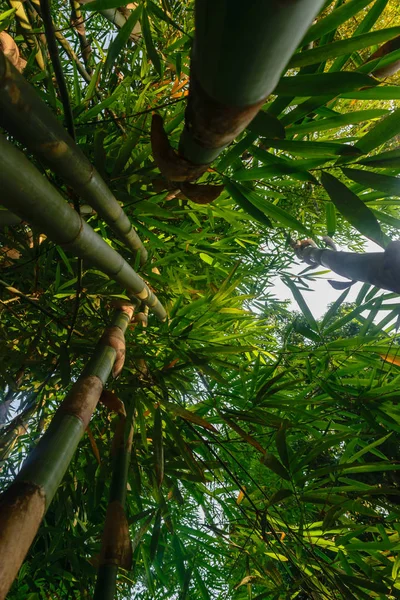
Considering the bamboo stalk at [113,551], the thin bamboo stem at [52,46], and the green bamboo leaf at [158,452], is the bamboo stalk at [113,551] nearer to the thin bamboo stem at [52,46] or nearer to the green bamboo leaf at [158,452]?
the green bamboo leaf at [158,452]

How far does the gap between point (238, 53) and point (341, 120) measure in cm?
49

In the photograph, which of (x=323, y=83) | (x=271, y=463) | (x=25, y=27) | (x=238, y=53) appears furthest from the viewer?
(x=25, y=27)

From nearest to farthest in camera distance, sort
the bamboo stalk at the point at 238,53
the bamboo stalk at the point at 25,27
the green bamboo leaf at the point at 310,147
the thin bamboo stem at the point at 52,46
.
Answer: the bamboo stalk at the point at 238,53, the thin bamboo stem at the point at 52,46, the green bamboo leaf at the point at 310,147, the bamboo stalk at the point at 25,27

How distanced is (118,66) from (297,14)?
1.60 m

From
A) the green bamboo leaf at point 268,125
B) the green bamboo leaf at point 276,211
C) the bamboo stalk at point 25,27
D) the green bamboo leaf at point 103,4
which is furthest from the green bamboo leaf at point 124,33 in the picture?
the green bamboo leaf at point 268,125

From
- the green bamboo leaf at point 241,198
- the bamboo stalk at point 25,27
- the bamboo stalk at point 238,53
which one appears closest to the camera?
the bamboo stalk at point 238,53

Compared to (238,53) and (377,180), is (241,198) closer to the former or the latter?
(377,180)

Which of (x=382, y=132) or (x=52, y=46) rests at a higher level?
(x=382, y=132)

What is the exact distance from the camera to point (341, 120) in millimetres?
610

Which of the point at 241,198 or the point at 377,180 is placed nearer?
the point at 377,180

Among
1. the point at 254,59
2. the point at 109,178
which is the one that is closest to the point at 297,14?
the point at 254,59

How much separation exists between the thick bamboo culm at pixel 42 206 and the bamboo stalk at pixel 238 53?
0.18m

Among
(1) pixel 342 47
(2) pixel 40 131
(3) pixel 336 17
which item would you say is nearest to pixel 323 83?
(1) pixel 342 47

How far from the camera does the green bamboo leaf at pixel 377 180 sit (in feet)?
1.83
